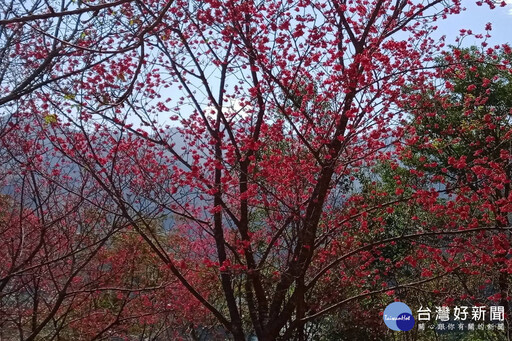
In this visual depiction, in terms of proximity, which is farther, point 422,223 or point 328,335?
point 328,335

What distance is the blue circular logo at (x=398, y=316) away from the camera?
705 centimetres

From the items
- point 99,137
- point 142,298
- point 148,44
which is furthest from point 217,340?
point 148,44

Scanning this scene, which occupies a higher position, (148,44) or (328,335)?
(148,44)

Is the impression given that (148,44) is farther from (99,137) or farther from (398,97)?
(398,97)

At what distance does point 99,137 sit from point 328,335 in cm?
467

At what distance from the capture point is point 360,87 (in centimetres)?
465

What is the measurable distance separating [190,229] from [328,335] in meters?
3.07

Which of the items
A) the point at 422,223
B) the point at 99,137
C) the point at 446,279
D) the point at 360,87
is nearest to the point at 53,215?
the point at 99,137

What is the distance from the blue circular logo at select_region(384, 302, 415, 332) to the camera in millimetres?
7051

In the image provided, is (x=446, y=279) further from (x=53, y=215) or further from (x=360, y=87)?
(x=53, y=215)

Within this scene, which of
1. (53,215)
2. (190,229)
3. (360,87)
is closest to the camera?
(360,87)

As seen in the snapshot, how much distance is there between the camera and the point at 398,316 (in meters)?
7.07

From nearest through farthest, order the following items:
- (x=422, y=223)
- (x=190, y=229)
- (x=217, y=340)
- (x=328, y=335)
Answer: (x=422, y=223)
(x=328, y=335)
(x=217, y=340)
(x=190, y=229)

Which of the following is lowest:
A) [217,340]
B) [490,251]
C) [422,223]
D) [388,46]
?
[217,340]
